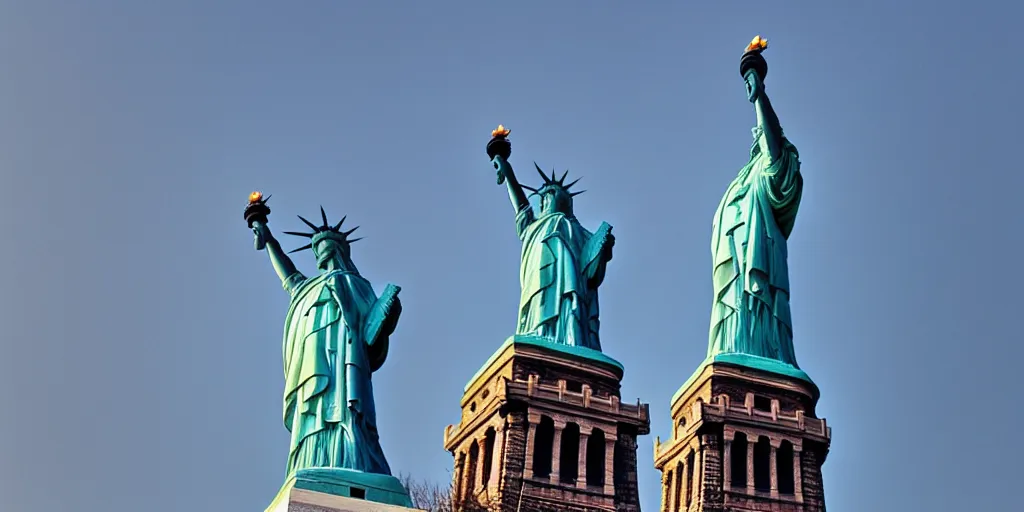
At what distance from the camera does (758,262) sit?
125ft

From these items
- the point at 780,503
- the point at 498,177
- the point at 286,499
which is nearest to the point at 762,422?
the point at 780,503

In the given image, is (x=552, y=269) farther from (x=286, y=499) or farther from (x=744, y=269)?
(x=286, y=499)

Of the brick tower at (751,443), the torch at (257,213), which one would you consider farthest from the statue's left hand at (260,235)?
the brick tower at (751,443)

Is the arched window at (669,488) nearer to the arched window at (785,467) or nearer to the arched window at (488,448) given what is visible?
the arched window at (785,467)

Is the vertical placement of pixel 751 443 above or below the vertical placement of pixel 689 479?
Result: above

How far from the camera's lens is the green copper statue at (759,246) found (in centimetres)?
3800

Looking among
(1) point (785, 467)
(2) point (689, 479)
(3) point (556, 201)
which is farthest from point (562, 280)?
(1) point (785, 467)

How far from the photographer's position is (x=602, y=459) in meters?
37.1

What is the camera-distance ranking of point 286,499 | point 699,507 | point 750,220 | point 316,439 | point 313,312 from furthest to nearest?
1. point 750,220
2. point 699,507
3. point 313,312
4. point 316,439
5. point 286,499

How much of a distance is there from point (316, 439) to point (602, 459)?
7816mm

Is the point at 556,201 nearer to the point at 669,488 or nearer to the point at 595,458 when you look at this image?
the point at 595,458

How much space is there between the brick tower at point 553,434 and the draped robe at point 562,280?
554mm

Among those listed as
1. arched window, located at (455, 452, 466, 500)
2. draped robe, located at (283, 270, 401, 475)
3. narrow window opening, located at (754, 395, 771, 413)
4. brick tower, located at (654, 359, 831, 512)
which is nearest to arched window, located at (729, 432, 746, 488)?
brick tower, located at (654, 359, 831, 512)

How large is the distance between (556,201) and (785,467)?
773 centimetres
